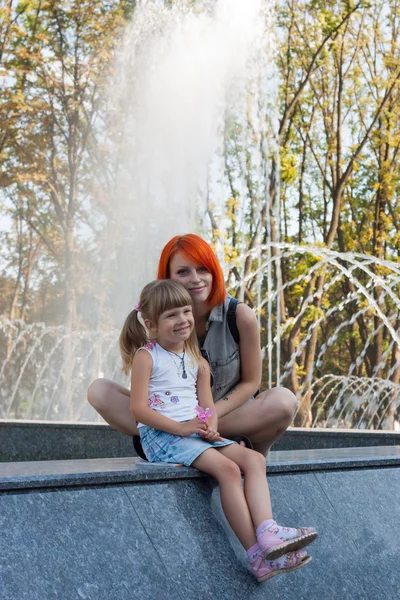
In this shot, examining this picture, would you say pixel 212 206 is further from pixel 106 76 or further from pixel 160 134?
pixel 106 76

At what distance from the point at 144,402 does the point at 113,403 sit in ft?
1.57

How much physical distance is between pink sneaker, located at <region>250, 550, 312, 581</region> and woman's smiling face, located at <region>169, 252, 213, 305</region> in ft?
2.96

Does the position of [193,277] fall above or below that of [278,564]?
above

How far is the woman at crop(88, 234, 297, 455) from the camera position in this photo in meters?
2.99

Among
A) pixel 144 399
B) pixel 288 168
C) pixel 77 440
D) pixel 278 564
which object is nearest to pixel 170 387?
pixel 144 399

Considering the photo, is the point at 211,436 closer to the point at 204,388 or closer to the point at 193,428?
the point at 193,428

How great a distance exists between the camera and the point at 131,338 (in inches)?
112

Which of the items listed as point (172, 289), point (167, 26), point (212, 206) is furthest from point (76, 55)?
point (172, 289)

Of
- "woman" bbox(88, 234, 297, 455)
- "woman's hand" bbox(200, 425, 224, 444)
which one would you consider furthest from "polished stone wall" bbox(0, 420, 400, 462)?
"woman's hand" bbox(200, 425, 224, 444)

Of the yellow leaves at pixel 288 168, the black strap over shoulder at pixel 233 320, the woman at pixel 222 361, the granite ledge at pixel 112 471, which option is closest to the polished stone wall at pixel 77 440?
the granite ledge at pixel 112 471

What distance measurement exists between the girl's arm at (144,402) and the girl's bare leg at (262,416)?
44 cm

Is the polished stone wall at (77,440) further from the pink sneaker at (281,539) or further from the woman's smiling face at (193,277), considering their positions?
the pink sneaker at (281,539)

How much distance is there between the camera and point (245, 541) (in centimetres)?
241

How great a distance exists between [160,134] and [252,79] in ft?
5.15
